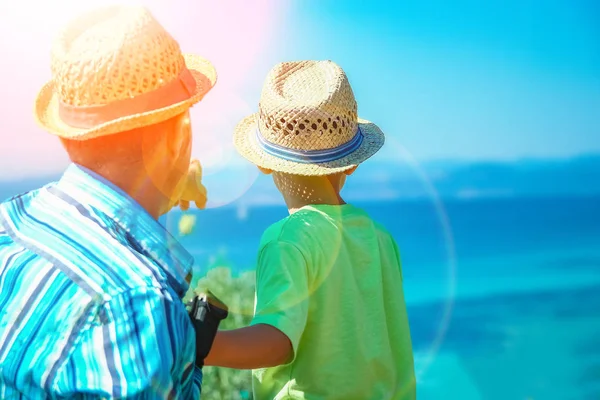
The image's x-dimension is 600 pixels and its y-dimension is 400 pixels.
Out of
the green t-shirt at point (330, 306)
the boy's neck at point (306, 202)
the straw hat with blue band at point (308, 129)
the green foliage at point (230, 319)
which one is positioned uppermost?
the straw hat with blue band at point (308, 129)

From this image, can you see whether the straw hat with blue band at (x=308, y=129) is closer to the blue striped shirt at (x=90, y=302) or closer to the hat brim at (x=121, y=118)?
the hat brim at (x=121, y=118)

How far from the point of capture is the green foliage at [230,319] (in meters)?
4.21

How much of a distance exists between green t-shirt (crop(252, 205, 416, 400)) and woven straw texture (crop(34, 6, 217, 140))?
2.12 feet

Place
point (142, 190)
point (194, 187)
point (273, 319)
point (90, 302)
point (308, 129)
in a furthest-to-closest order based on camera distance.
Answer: point (308, 129) < point (273, 319) < point (194, 187) < point (142, 190) < point (90, 302)

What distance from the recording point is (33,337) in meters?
1.34

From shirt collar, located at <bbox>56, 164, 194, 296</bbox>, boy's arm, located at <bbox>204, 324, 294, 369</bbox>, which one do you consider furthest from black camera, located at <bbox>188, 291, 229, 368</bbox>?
boy's arm, located at <bbox>204, 324, 294, 369</bbox>

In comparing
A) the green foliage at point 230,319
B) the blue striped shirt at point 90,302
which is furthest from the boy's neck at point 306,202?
the green foliage at point 230,319

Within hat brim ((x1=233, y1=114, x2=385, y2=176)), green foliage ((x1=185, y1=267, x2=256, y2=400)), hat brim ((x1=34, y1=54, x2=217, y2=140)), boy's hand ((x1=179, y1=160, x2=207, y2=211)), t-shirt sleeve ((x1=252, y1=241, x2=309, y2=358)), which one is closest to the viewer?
hat brim ((x1=34, y1=54, x2=217, y2=140))

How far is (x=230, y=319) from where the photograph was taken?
433 centimetres

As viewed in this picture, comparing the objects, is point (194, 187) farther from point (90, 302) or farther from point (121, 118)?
point (90, 302)

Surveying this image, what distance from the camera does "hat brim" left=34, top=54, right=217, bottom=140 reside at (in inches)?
56.9

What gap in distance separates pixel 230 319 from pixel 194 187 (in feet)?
8.73

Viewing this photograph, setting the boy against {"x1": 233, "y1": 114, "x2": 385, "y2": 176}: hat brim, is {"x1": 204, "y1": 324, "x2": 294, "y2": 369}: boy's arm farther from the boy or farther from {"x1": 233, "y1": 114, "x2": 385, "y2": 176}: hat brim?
{"x1": 233, "y1": 114, "x2": 385, "y2": 176}: hat brim

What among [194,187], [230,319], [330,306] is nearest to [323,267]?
[330,306]
